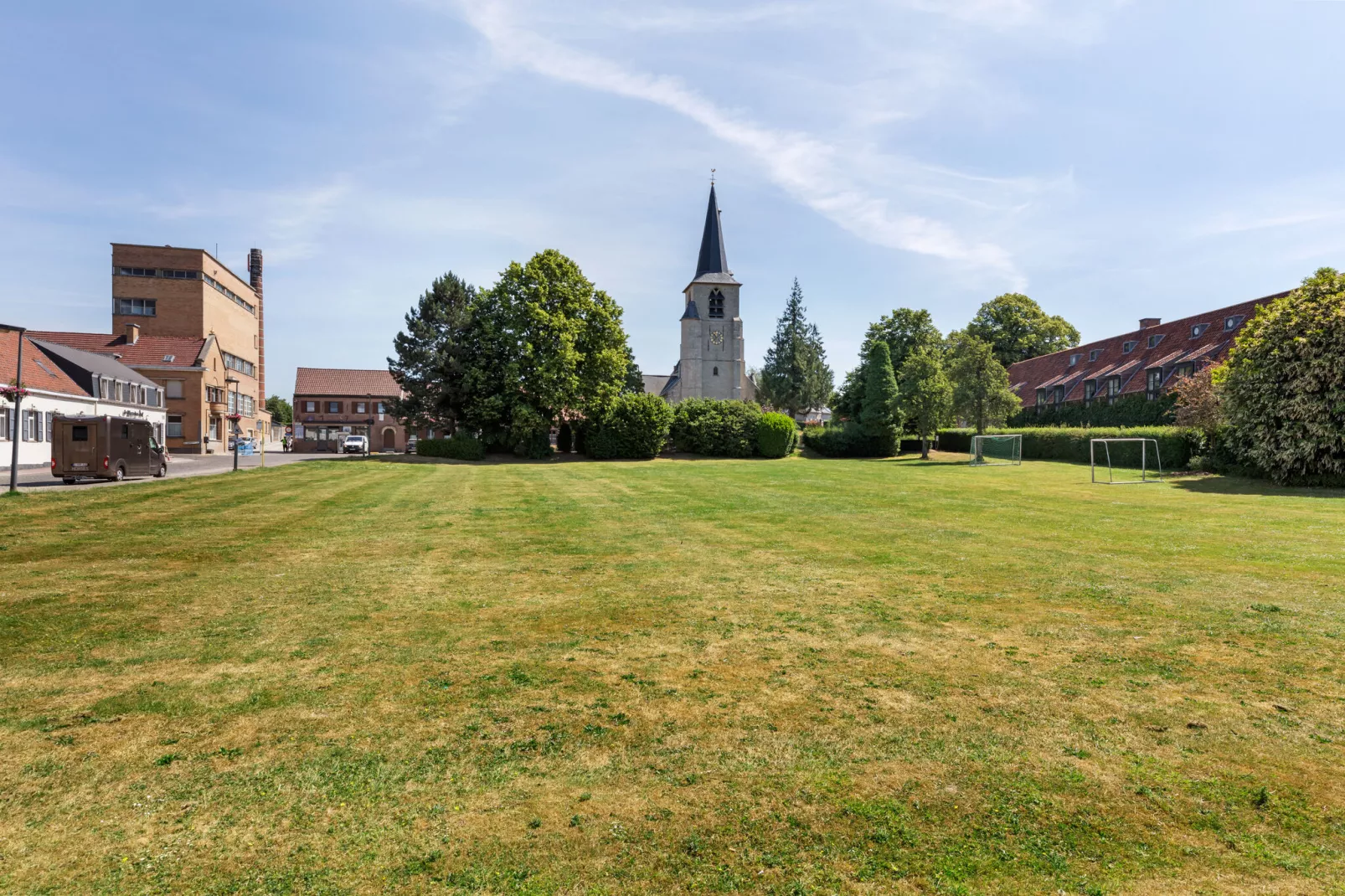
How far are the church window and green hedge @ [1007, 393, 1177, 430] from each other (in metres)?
31.5

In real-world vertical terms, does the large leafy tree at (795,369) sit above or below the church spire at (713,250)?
below

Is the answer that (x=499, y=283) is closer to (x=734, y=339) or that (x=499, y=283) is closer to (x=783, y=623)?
(x=734, y=339)

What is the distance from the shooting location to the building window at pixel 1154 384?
165ft

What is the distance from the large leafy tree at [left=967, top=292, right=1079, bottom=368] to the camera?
78062mm

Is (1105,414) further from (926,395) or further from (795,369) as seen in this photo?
(795,369)

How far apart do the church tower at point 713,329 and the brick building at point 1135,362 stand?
2857 centimetres

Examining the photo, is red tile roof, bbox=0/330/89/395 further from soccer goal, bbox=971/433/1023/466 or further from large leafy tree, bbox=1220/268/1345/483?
large leafy tree, bbox=1220/268/1345/483

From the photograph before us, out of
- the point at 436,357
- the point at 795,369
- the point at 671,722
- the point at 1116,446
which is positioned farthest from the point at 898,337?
the point at 671,722

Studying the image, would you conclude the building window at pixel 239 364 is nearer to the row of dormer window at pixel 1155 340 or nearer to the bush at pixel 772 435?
the bush at pixel 772 435

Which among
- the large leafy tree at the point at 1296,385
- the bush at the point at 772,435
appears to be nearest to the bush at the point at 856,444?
the bush at the point at 772,435

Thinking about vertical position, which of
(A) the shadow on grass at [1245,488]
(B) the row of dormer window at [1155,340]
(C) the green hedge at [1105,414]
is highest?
(B) the row of dormer window at [1155,340]

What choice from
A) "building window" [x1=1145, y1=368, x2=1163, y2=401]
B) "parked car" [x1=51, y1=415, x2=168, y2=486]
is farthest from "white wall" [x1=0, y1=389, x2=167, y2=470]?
"building window" [x1=1145, y1=368, x2=1163, y2=401]

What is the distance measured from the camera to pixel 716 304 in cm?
7762

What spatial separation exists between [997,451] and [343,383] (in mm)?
77318
